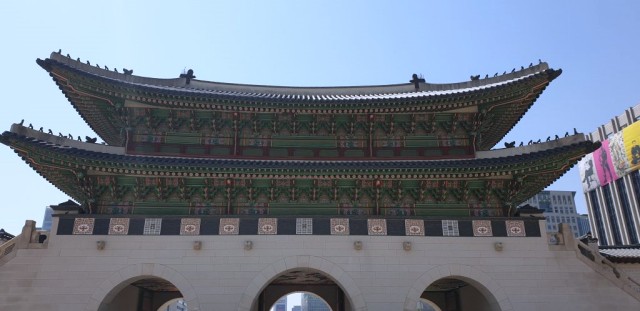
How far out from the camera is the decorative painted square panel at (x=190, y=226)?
16984 mm

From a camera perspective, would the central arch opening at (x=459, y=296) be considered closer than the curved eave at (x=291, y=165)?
No

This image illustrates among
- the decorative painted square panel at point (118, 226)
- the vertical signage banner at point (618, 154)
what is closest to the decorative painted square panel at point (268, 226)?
the decorative painted square panel at point (118, 226)

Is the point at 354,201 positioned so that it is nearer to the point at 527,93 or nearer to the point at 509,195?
the point at 509,195

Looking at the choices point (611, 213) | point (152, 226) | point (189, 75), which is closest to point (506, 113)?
point (152, 226)

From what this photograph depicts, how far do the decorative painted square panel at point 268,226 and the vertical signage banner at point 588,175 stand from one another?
2569 inches

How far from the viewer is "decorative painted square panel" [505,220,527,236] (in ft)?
57.5

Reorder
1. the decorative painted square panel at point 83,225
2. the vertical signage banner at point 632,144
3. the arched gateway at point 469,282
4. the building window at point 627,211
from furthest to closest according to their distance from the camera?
the building window at point 627,211
the vertical signage banner at point 632,144
the decorative painted square panel at point 83,225
the arched gateway at point 469,282

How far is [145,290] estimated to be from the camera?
837 inches

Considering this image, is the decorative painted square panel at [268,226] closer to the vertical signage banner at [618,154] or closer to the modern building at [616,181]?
the modern building at [616,181]

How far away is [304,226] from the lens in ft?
56.8

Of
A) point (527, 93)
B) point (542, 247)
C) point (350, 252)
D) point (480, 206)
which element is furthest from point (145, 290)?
point (527, 93)

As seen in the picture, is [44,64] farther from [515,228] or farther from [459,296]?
[459,296]

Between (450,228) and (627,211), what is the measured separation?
57.0 metres

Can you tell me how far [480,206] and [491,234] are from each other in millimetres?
1260
